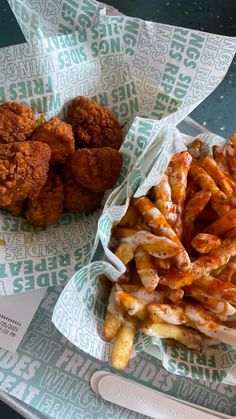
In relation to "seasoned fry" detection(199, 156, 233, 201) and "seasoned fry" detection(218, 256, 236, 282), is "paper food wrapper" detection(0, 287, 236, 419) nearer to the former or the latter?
"seasoned fry" detection(218, 256, 236, 282)

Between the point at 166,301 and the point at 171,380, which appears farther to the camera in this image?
the point at 171,380

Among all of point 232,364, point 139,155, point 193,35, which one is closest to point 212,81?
point 193,35

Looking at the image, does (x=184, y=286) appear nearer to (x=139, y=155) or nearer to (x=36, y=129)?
(x=139, y=155)

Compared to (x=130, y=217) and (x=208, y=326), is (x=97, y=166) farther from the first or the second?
(x=208, y=326)

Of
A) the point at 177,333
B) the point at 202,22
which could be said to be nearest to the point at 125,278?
the point at 177,333

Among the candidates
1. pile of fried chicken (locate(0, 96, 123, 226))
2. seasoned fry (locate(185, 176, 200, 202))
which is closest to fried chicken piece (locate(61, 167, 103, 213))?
pile of fried chicken (locate(0, 96, 123, 226))

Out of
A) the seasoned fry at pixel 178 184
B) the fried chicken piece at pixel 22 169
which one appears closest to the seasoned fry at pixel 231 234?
the seasoned fry at pixel 178 184
